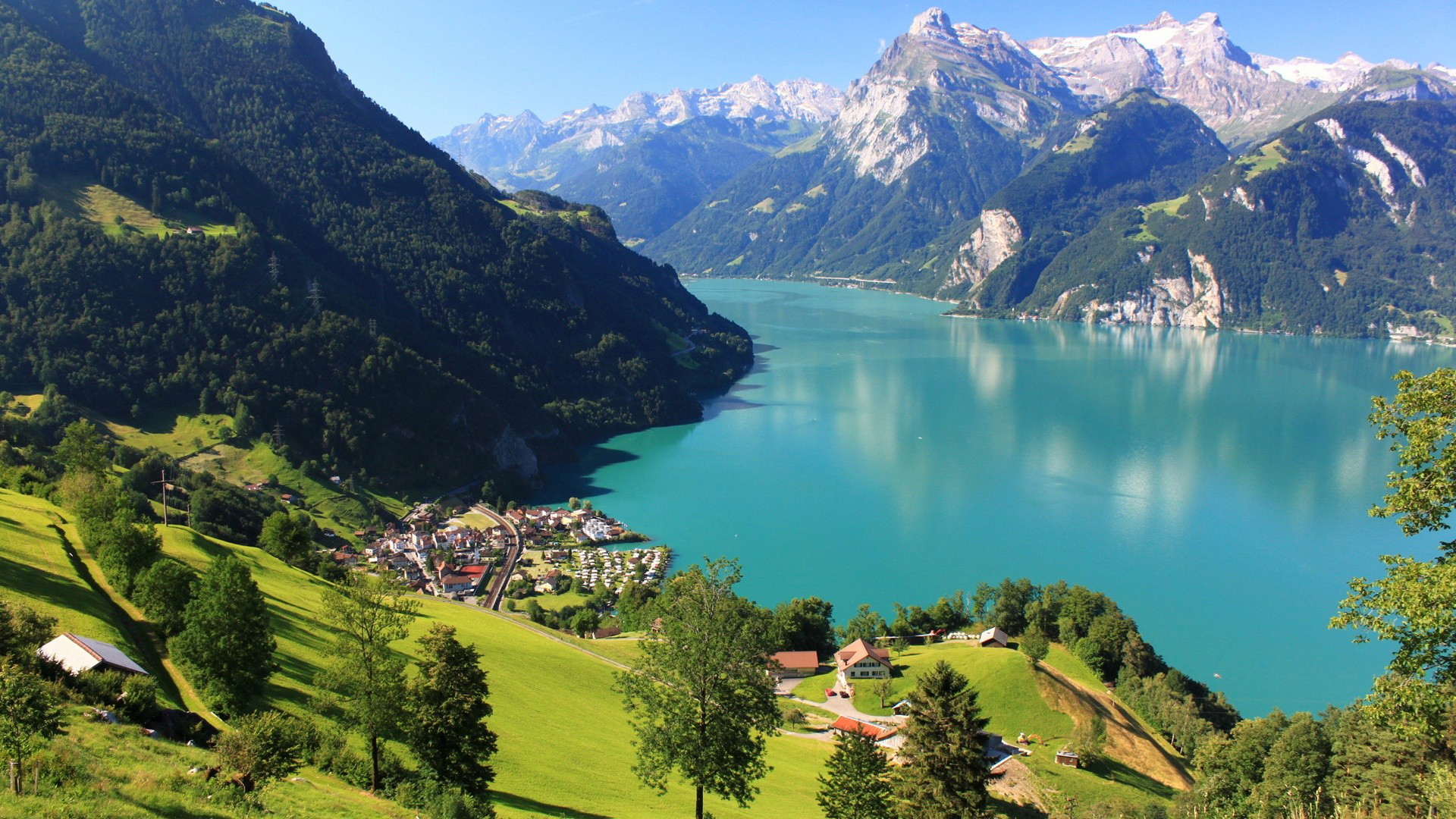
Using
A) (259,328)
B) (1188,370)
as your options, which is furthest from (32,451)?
(1188,370)

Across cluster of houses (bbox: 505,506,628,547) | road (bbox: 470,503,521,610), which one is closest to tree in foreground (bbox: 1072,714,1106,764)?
road (bbox: 470,503,521,610)

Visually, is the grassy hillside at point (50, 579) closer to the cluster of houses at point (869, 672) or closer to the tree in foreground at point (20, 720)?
the tree in foreground at point (20, 720)

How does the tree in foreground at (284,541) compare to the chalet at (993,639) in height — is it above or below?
above

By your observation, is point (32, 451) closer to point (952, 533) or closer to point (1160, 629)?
point (952, 533)

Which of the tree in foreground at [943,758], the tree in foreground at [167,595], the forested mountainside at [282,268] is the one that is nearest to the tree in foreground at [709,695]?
the tree in foreground at [943,758]

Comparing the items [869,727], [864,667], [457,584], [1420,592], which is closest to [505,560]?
[457,584]

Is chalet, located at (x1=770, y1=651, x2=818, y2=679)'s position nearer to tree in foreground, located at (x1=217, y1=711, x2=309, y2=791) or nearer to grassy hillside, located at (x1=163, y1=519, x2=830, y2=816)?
grassy hillside, located at (x1=163, y1=519, x2=830, y2=816)
